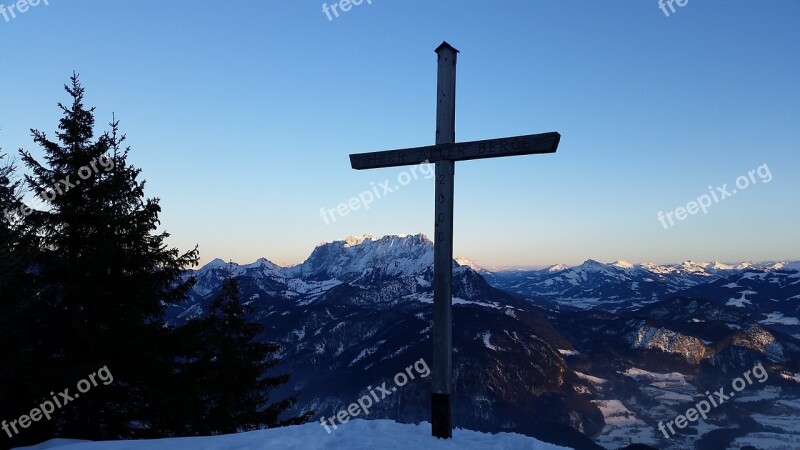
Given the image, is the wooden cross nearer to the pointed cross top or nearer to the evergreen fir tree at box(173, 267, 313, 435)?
the pointed cross top

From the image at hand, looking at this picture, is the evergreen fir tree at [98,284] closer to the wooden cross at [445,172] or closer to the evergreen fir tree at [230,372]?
the evergreen fir tree at [230,372]

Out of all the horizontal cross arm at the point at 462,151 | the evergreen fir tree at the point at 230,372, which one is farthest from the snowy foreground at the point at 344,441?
the evergreen fir tree at the point at 230,372

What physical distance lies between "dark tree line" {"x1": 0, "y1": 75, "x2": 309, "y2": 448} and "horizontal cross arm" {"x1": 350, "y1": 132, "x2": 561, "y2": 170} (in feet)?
35.3

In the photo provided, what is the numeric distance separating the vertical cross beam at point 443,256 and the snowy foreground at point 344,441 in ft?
1.87

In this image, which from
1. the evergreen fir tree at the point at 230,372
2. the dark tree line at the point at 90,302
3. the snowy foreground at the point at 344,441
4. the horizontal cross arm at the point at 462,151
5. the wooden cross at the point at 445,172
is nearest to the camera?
the snowy foreground at the point at 344,441

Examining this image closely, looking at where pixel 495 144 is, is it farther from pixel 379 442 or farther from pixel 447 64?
pixel 379 442

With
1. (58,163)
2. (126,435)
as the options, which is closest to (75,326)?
(126,435)

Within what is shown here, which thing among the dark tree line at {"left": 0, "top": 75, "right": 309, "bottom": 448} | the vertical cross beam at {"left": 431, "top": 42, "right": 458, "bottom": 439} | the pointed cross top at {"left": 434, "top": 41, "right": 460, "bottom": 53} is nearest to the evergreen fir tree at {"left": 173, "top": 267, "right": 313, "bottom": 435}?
the dark tree line at {"left": 0, "top": 75, "right": 309, "bottom": 448}

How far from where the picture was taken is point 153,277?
18312mm

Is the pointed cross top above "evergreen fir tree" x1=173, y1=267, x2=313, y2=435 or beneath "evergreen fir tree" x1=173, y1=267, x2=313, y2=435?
above

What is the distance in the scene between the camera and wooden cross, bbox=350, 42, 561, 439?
987 centimetres

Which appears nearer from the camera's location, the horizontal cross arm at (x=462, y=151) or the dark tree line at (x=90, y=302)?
the horizontal cross arm at (x=462, y=151)

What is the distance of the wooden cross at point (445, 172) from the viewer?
9867 millimetres

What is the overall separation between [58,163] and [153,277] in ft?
16.7
